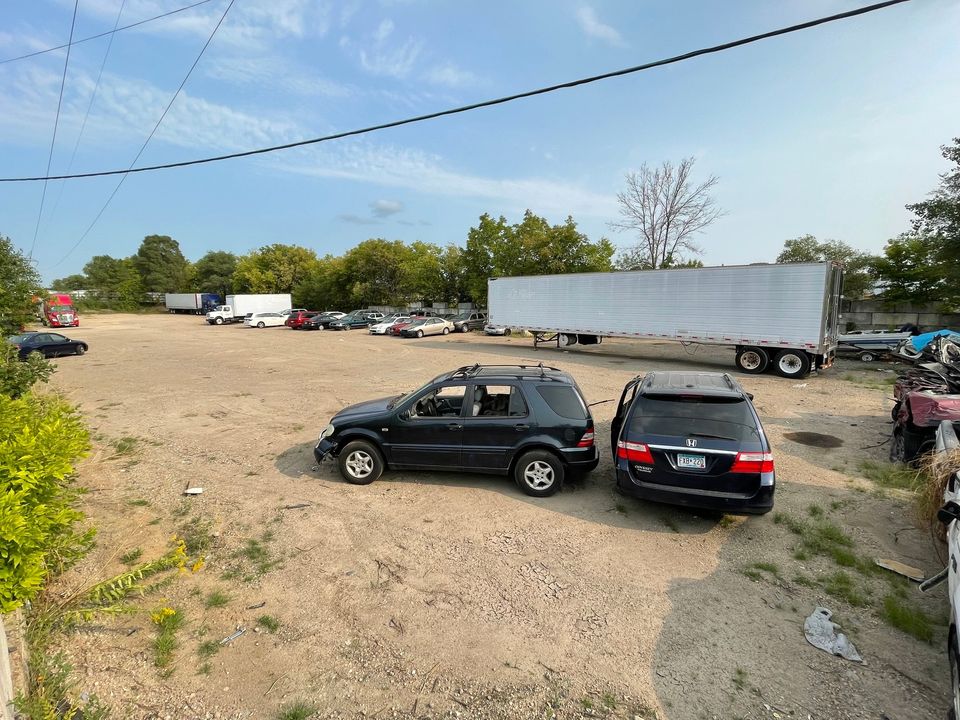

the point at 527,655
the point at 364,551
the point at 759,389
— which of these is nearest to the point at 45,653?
the point at 364,551

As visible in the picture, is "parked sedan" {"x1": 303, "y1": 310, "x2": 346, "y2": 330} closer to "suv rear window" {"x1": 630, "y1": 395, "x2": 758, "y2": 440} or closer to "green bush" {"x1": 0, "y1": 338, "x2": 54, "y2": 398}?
"green bush" {"x1": 0, "y1": 338, "x2": 54, "y2": 398}

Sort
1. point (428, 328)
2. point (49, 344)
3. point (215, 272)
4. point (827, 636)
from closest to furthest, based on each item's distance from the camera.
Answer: point (827, 636)
point (49, 344)
point (428, 328)
point (215, 272)

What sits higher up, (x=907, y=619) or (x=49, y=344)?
(x=49, y=344)

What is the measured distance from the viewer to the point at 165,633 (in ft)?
11.3

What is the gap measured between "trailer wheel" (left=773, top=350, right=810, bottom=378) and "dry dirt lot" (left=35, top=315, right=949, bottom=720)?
7558 mm

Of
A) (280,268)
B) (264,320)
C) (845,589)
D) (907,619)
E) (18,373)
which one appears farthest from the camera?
(280,268)

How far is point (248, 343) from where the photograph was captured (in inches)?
1048

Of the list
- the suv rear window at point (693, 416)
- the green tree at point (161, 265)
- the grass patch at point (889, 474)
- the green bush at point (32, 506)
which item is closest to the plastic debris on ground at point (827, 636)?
the suv rear window at point (693, 416)

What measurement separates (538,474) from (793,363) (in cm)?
1326

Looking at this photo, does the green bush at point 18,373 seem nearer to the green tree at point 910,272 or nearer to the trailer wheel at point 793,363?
the trailer wheel at point 793,363

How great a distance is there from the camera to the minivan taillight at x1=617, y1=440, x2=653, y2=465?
15.9 feet

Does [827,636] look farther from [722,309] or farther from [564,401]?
[722,309]

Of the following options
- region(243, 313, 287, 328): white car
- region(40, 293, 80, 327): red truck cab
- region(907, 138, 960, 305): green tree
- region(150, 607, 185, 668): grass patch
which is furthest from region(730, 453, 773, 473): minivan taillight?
region(40, 293, 80, 327): red truck cab

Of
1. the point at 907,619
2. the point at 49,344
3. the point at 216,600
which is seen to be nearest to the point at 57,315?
the point at 49,344
